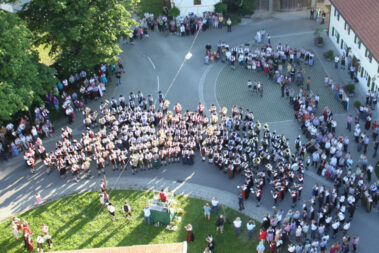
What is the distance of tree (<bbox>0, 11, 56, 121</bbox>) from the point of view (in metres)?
33.2

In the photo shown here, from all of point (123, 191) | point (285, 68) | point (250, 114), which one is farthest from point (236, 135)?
point (285, 68)

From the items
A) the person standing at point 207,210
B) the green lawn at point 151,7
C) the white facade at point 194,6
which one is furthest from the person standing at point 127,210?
the green lawn at point 151,7

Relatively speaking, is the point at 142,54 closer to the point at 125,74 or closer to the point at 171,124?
the point at 125,74

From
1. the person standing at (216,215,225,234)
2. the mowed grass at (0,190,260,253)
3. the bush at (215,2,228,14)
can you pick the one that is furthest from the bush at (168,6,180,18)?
the person standing at (216,215,225,234)

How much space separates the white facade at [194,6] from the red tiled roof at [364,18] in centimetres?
1286

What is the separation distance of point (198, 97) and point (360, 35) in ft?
44.4

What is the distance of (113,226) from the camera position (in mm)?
30312

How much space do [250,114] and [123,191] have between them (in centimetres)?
1087

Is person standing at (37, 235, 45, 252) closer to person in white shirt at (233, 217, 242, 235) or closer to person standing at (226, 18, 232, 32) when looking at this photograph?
person in white shirt at (233, 217, 242, 235)

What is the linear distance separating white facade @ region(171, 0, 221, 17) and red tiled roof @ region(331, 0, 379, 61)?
42.2ft

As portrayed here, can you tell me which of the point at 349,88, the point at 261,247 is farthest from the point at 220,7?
the point at 261,247

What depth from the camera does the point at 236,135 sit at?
34.6 metres

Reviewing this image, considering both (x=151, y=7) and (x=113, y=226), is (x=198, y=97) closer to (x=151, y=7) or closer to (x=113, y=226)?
(x=113, y=226)

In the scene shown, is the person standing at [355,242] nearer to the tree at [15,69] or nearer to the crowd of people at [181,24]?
the tree at [15,69]
